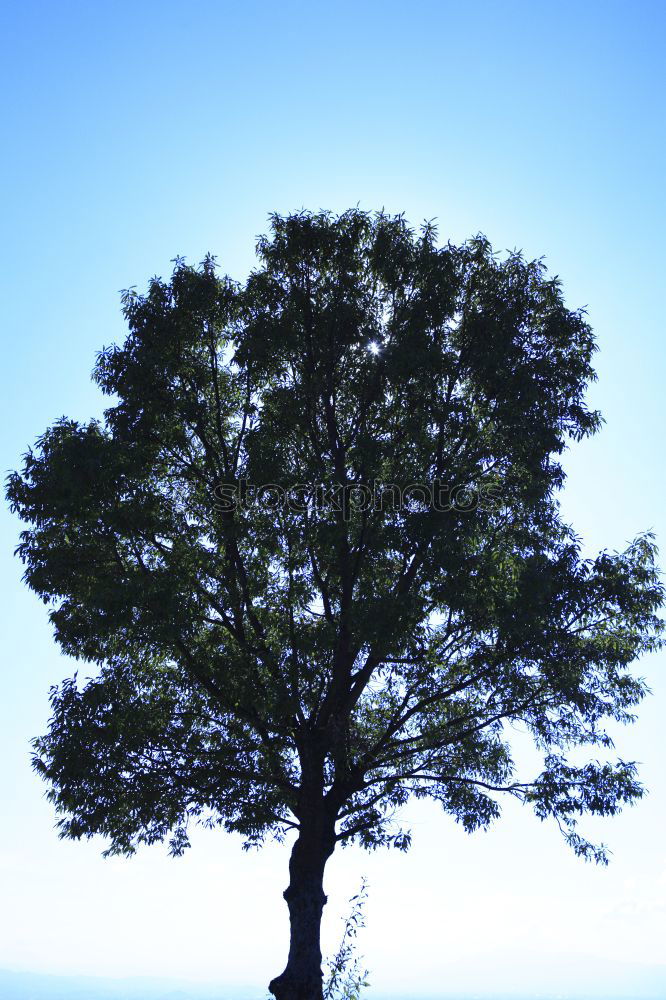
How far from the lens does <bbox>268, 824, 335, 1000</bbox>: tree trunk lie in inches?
585

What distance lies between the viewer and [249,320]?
748 inches

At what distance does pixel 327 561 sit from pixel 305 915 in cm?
738

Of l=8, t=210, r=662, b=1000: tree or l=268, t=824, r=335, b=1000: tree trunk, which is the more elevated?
l=8, t=210, r=662, b=1000: tree

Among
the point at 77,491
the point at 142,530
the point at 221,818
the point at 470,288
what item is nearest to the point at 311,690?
the point at 221,818

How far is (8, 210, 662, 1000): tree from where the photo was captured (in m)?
15.9

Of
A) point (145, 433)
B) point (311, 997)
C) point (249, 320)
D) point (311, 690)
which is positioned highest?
point (249, 320)

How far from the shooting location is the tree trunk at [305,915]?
14852mm

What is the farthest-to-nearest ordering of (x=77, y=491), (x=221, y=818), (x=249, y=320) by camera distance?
(x=249, y=320), (x=221, y=818), (x=77, y=491)

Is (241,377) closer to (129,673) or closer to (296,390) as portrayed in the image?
(296,390)

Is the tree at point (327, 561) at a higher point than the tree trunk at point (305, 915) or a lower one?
higher

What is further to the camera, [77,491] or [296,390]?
[296,390]

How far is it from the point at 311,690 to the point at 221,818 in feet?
13.1

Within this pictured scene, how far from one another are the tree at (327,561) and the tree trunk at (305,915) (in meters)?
0.06

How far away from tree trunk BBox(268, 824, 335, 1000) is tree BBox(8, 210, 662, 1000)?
2.2 inches
